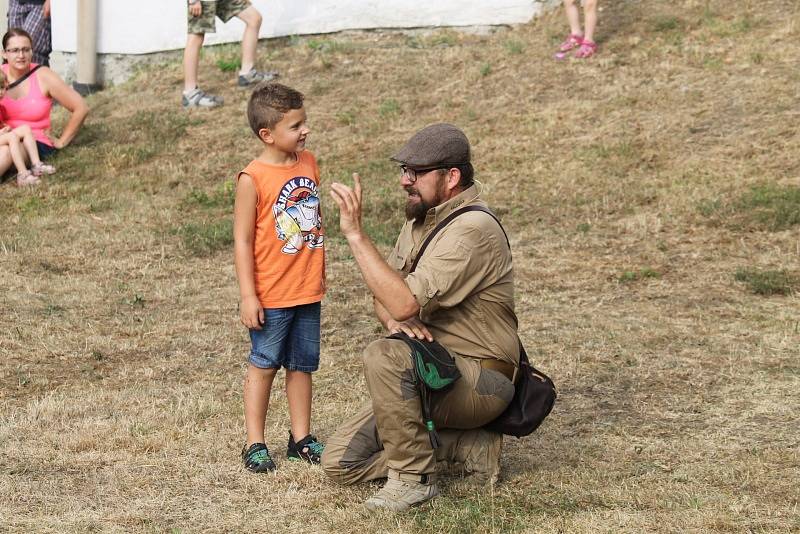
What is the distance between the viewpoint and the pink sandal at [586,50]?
12219 mm

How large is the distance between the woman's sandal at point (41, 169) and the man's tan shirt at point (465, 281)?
7389mm

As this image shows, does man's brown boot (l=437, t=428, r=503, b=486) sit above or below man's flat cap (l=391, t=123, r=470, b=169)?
below

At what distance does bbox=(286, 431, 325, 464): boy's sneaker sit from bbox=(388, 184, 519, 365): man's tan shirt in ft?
2.94

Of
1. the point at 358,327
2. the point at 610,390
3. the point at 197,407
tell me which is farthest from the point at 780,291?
the point at 197,407

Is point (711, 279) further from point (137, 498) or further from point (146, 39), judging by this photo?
point (146, 39)

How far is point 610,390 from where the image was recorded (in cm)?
647

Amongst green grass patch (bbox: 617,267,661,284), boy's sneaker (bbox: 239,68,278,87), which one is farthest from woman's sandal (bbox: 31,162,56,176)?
green grass patch (bbox: 617,267,661,284)

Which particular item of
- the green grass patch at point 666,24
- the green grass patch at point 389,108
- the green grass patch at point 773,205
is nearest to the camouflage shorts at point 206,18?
the green grass patch at point 389,108

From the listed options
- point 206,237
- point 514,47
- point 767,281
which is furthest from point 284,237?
point 514,47

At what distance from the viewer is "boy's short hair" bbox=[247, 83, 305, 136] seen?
5.05 metres

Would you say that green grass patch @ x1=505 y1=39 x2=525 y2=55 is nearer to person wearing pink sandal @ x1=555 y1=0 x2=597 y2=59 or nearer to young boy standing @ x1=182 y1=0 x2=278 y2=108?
person wearing pink sandal @ x1=555 y1=0 x2=597 y2=59

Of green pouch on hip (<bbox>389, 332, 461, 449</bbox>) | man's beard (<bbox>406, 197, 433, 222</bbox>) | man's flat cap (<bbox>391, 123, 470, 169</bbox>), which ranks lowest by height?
green pouch on hip (<bbox>389, 332, 461, 449</bbox>)

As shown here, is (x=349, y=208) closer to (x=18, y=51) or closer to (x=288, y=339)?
(x=288, y=339)

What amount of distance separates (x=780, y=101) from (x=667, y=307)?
12.5ft
